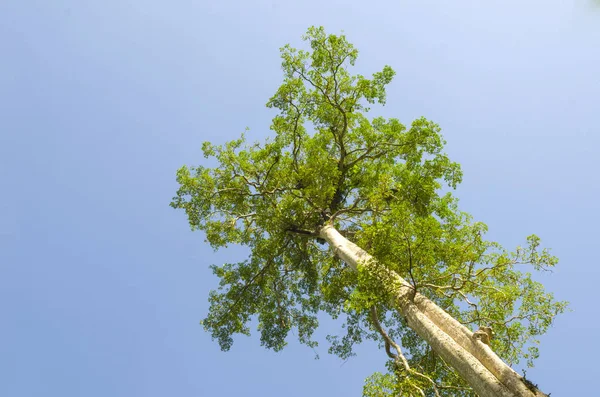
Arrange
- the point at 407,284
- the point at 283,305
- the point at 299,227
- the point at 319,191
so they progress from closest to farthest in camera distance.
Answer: the point at 407,284 < the point at 319,191 < the point at 299,227 < the point at 283,305

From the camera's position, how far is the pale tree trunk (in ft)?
19.8

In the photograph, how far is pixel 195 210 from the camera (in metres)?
15.4

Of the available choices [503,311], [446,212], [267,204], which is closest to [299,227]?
→ [267,204]

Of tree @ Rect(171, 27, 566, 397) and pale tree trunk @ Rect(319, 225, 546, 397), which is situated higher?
tree @ Rect(171, 27, 566, 397)

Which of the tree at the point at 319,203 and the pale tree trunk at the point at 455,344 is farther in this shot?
the tree at the point at 319,203

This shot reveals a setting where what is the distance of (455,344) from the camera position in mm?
7086

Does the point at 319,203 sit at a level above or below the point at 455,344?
above

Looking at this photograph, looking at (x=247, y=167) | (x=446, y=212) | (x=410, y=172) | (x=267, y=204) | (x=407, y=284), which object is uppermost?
(x=247, y=167)

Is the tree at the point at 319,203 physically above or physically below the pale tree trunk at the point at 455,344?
above

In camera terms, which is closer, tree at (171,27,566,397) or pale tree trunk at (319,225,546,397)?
pale tree trunk at (319,225,546,397)

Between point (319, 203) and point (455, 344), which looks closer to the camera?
point (455, 344)

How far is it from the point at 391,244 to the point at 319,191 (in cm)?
522

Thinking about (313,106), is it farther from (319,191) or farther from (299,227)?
(299,227)

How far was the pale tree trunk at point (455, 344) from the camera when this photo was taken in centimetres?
602
